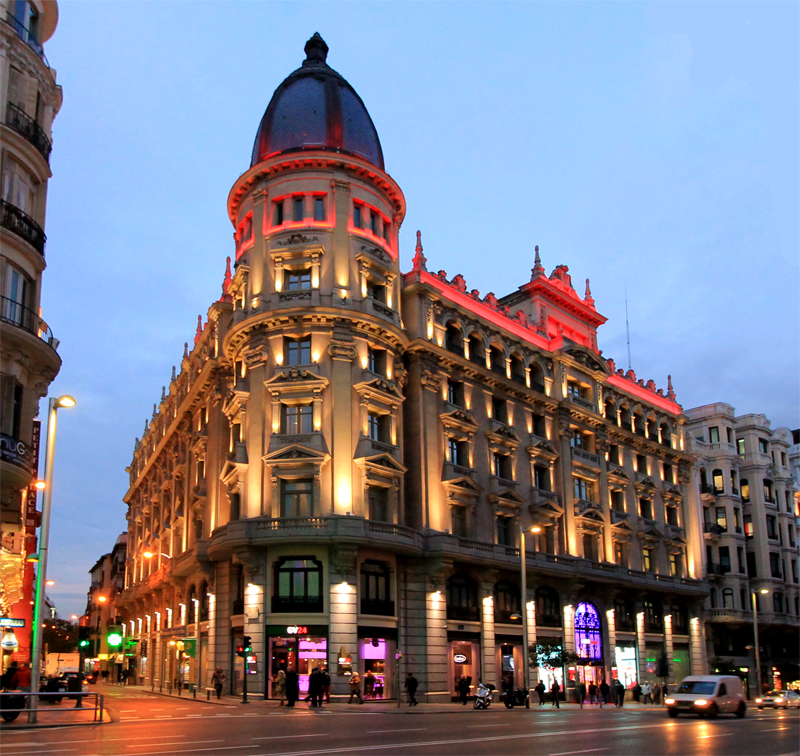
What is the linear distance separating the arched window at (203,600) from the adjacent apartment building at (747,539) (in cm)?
4686

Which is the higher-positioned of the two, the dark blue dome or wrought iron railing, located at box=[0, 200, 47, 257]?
the dark blue dome

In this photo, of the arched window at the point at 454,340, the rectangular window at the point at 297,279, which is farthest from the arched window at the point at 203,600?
the arched window at the point at 454,340

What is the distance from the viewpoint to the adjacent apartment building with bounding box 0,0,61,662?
26172mm

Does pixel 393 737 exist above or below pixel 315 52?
below

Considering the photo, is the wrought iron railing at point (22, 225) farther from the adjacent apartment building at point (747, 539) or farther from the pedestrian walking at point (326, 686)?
the adjacent apartment building at point (747, 539)

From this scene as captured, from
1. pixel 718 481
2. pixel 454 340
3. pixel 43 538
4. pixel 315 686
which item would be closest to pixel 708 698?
pixel 315 686

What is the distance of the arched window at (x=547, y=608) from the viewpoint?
56.6 m

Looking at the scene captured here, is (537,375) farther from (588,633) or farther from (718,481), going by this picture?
(718,481)

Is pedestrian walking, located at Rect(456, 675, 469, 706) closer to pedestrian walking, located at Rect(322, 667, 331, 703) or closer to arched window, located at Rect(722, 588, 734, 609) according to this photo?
pedestrian walking, located at Rect(322, 667, 331, 703)

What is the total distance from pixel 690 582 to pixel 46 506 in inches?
2284

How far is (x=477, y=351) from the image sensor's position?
58.2 meters

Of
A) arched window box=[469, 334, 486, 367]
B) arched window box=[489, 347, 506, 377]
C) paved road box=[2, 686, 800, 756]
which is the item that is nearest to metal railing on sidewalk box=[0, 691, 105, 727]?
paved road box=[2, 686, 800, 756]

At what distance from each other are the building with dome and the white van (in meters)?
12.4

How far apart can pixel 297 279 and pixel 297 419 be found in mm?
Result: 8593
